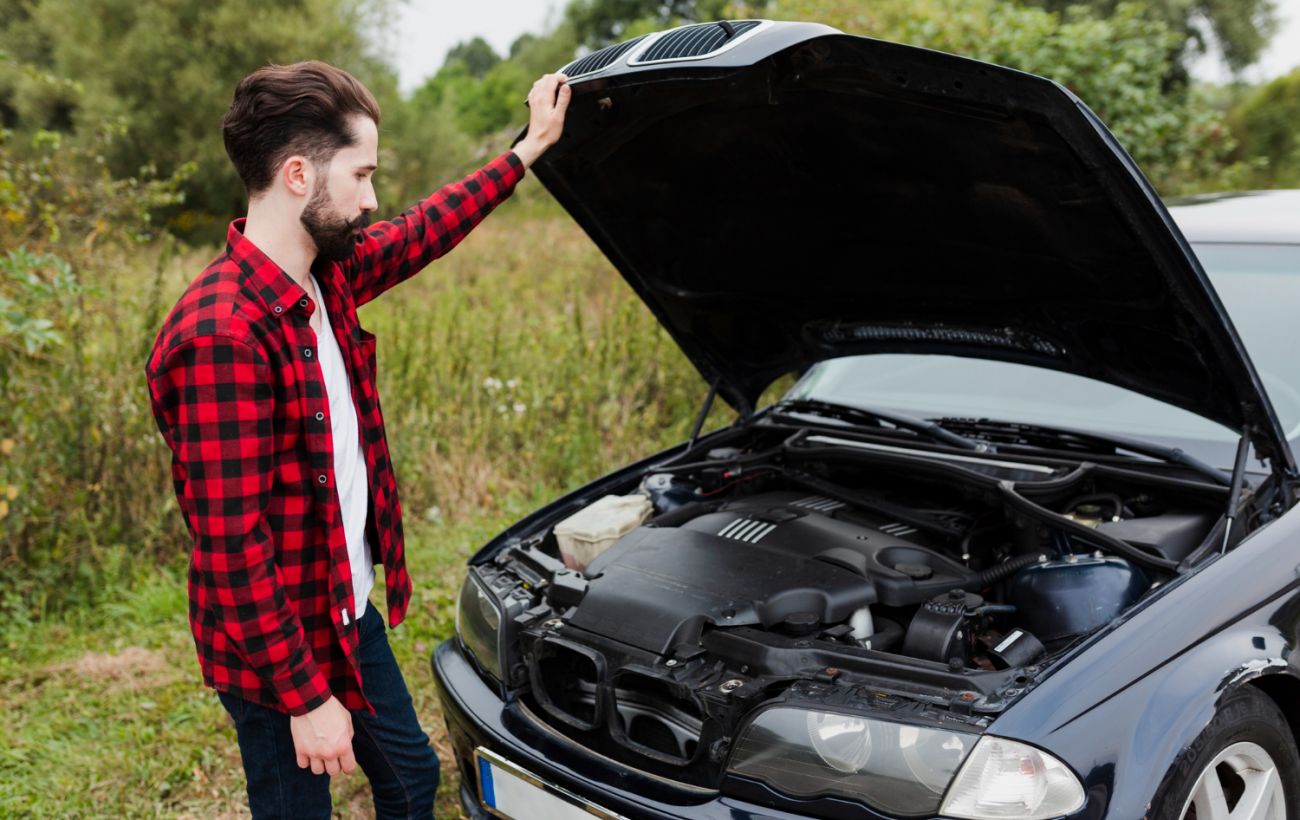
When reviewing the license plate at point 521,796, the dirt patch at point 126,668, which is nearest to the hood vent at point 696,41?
the license plate at point 521,796

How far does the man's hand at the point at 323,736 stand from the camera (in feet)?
6.06

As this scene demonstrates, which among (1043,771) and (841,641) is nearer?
(1043,771)

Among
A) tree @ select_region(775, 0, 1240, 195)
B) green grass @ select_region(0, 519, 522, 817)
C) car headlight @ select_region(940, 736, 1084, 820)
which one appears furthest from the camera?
tree @ select_region(775, 0, 1240, 195)

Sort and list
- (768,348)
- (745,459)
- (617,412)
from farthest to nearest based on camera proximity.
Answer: (617,412) → (768,348) → (745,459)

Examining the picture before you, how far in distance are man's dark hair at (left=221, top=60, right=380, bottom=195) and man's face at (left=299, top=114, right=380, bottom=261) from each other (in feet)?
0.07

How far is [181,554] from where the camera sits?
4.59m

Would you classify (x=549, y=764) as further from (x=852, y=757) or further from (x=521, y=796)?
(x=852, y=757)

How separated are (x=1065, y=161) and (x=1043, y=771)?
3.90 feet

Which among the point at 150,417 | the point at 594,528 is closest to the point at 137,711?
the point at 150,417

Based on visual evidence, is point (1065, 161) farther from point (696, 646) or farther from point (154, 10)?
point (154, 10)

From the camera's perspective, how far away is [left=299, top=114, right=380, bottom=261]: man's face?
72.6 inches

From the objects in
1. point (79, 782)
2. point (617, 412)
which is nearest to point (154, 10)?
point (617, 412)

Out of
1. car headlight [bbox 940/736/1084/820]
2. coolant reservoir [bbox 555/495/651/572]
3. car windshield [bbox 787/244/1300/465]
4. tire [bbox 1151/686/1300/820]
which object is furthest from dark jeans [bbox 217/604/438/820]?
car windshield [bbox 787/244/1300/465]

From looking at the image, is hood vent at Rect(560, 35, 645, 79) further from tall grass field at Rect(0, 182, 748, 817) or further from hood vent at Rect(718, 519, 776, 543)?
tall grass field at Rect(0, 182, 748, 817)
